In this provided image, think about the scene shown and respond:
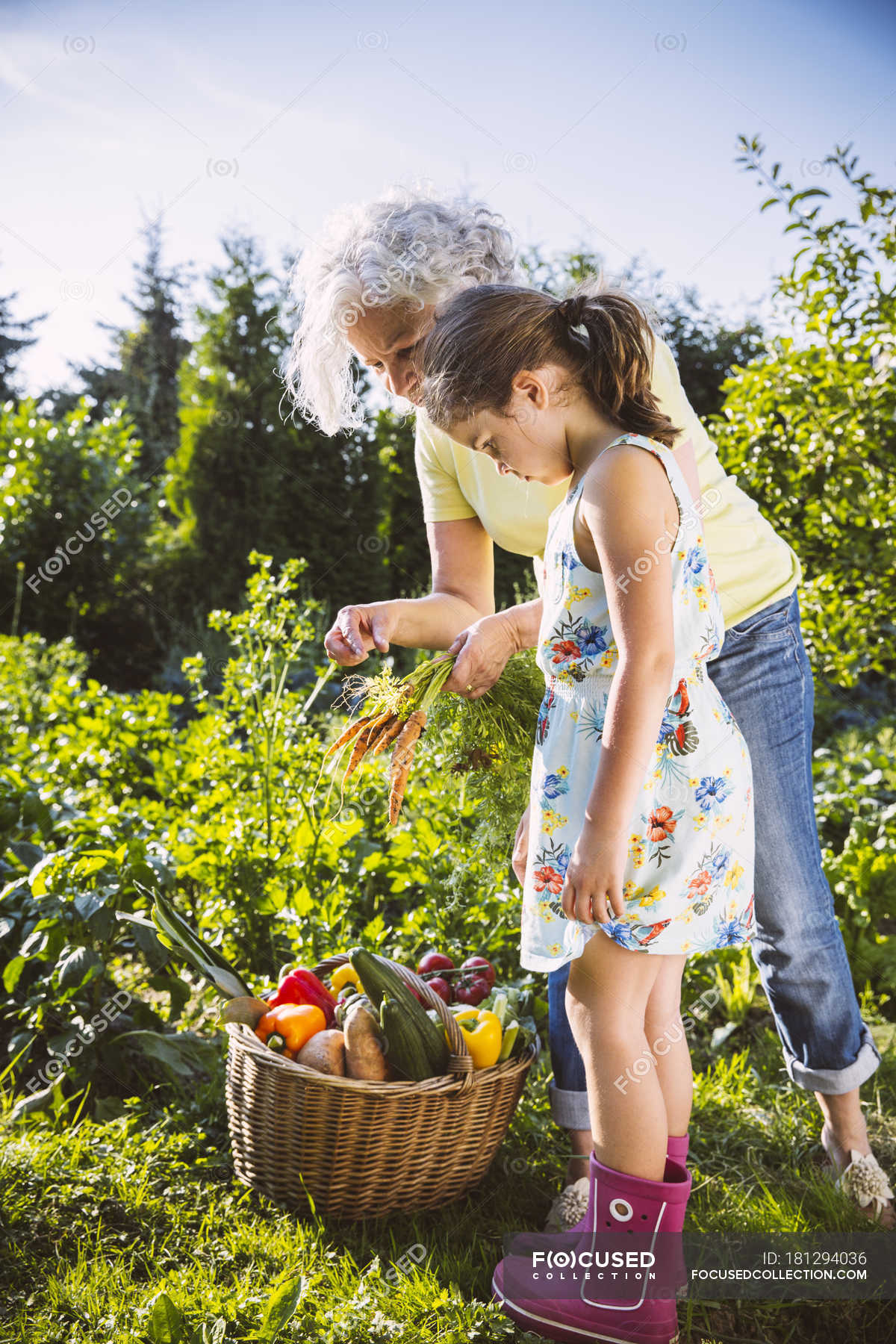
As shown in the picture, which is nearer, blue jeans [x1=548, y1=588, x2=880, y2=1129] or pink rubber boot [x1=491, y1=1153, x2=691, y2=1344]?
pink rubber boot [x1=491, y1=1153, x2=691, y2=1344]

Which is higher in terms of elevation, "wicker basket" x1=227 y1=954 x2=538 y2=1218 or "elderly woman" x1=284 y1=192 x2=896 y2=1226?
"elderly woman" x1=284 y1=192 x2=896 y2=1226

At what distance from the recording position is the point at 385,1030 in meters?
1.81

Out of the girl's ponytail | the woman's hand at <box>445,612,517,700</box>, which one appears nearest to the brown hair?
the girl's ponytail

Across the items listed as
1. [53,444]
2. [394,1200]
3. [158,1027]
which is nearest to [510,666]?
[394,1200]

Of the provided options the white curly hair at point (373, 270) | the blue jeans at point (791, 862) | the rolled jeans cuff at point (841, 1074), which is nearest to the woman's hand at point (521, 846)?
the blue jeans at point (791, 862)

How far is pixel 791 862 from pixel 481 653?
69 cm

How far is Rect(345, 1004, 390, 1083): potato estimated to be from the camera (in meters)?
1.80

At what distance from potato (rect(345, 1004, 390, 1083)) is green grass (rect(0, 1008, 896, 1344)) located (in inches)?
11.0

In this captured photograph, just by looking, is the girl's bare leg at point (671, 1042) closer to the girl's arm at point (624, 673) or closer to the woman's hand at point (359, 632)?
the girl's arm at point (624, 673)

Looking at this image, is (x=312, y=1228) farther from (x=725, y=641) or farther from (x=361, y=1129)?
(x=725, y=641)

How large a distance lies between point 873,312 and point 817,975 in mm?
2050

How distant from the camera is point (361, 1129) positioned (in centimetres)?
176

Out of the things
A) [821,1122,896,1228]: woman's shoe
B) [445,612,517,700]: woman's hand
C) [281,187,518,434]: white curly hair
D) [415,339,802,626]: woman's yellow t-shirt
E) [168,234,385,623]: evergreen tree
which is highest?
[168,234,385,623]: evergreen tree

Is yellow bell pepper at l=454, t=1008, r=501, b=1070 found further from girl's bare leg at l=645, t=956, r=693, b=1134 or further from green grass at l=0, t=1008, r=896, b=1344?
girl's bare leg at l=645, t=956, r=693, b=1134
